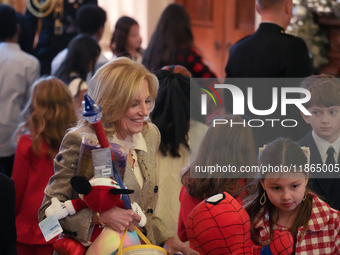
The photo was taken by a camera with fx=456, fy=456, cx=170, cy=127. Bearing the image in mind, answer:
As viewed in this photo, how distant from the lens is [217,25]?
19.5 ft

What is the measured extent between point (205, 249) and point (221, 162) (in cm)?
56

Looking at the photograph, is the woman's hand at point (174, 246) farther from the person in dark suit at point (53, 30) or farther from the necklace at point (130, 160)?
the person in dark suit at point (53, 30)

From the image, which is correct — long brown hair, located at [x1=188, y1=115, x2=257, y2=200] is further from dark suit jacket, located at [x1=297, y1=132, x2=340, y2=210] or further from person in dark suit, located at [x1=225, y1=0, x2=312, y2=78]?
person in dark suit, located at [x1=225, y1=0, x2=312, y2=78]

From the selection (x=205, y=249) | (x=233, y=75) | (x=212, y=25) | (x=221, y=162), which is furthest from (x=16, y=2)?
(x=205, y=249)

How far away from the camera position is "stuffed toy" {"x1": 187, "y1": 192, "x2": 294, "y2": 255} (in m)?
1.32

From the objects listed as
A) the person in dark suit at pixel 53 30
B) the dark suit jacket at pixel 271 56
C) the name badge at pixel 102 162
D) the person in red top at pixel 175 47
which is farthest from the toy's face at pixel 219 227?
the person in dark suit at pixel 53 30

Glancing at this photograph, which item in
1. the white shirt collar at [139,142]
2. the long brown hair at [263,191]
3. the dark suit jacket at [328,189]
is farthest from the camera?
the dark suit jacket at [328,189]

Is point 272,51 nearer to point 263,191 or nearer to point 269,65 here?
point 269,65

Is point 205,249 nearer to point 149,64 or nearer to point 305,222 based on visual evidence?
point 305,222

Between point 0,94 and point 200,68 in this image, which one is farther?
point 0,94

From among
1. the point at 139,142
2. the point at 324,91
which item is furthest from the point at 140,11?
the point at 139,142

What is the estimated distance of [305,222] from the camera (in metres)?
1.48

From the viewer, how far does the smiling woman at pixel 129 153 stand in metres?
1.37

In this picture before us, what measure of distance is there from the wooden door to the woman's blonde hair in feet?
14.5
